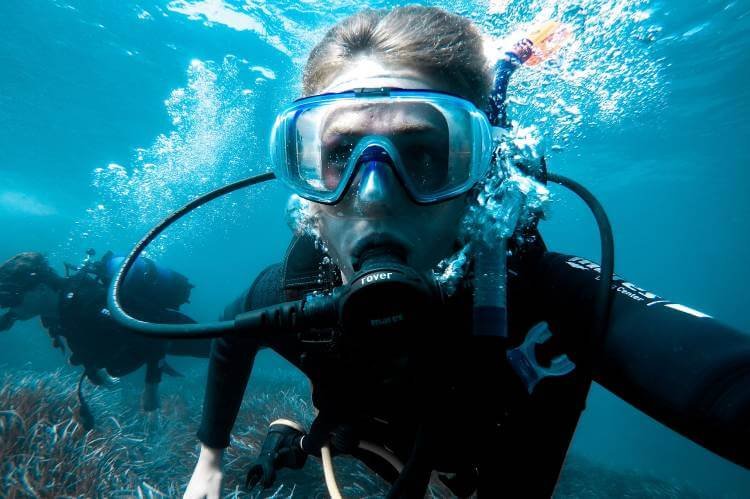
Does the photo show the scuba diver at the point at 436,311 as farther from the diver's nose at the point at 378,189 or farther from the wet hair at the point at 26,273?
the wet hair at the point at 26,273

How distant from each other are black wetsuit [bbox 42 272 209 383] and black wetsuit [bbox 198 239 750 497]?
19.0ft

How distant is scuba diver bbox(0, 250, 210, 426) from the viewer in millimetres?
7367

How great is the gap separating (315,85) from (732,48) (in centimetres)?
2092

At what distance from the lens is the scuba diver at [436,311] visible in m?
1.65

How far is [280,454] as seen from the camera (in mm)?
3152

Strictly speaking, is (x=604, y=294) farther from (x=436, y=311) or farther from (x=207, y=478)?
(x=207, y=478)

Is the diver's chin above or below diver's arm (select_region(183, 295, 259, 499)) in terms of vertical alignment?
above

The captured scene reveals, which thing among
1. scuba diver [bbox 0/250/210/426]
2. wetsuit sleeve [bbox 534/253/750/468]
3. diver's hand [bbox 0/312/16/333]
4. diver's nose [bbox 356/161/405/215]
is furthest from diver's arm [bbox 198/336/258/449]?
diver's hand [bbox 0/312/16/333]

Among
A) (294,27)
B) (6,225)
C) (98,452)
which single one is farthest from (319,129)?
(6,225)

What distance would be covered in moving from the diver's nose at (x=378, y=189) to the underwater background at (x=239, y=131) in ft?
4.83

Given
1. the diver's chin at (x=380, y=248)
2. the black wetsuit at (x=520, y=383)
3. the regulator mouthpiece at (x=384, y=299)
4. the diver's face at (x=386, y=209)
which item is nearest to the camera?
the black wetsuit at (x=520, y=383)

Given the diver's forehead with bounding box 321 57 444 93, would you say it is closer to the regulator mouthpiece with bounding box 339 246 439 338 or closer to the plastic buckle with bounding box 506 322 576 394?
the regulator mouthpiece with bounding box 339 246 439 338

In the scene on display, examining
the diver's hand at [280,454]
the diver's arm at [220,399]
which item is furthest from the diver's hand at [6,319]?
the diver's hand at [280,454]

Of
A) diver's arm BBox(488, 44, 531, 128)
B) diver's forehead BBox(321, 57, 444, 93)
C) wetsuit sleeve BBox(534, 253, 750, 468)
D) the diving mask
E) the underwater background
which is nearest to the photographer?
wetsuit sleeve BBox(534, 253, 750, 468)
